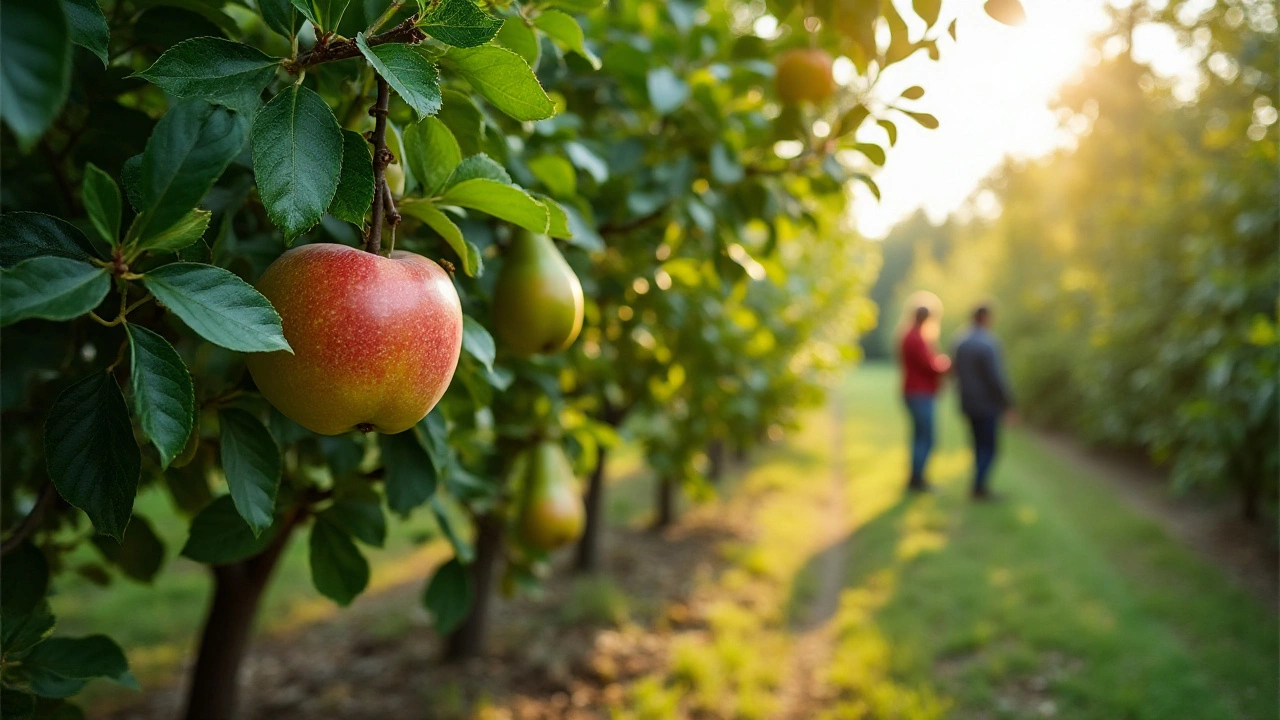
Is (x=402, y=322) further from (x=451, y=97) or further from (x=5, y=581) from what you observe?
(x=5, y=581)

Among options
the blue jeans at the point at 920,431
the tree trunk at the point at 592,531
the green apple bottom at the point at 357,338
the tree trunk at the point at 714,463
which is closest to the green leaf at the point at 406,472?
the green apple bottom at the point at 357,338

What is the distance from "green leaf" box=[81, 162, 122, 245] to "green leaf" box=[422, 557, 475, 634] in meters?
1.39

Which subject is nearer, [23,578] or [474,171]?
[474,171]

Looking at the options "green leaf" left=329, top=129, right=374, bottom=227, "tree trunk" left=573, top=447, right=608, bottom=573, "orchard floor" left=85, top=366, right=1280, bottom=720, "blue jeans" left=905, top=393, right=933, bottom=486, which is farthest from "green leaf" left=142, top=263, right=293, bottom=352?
"blue jeans" left=905, top=393, right=933, bottom=486

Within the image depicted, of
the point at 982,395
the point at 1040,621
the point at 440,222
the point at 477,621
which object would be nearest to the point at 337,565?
the point at 440,222

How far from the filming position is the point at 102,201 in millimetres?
659

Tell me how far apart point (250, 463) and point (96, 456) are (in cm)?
17

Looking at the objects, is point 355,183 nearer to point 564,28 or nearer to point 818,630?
point 564,28

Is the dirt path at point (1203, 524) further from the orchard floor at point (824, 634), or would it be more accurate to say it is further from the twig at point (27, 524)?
the twig at point (27, 524)

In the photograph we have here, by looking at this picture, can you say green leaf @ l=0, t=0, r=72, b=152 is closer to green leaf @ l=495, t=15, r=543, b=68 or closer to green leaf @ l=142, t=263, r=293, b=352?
green leaf @ l=142, t=263, r=293, b=352

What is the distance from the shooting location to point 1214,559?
18.0 ft

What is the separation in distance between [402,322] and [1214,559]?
655 cm

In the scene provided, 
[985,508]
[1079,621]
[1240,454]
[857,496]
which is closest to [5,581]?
[1079,621]

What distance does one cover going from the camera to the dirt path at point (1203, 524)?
5.09 metres
